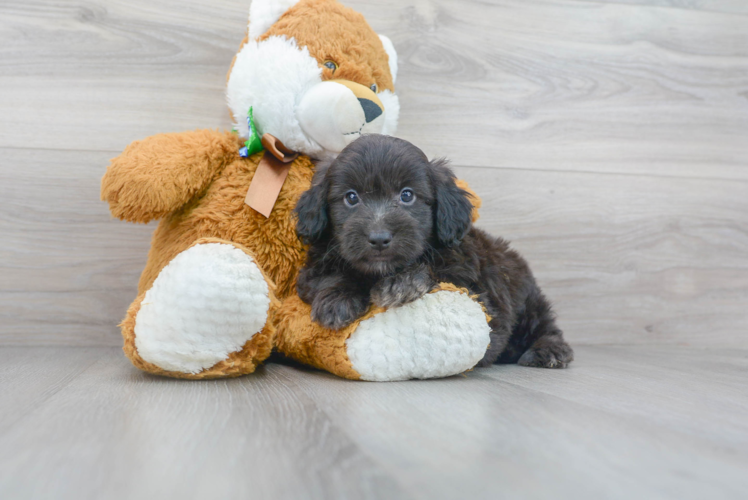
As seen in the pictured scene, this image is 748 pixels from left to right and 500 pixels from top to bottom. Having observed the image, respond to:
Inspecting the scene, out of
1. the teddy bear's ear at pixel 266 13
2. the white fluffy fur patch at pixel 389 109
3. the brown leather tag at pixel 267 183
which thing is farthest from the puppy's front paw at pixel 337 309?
the teddy bear's ear at pixel 266 13

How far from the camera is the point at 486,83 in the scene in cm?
214

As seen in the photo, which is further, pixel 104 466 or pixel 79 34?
pixel 79 34

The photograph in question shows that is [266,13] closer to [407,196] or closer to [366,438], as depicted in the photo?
[407,196]

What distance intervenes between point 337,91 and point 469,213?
1.64 feet

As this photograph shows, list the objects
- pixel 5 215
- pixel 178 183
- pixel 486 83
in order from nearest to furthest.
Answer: pixel 178 183 → pixel 5 215 → pixel 486 83

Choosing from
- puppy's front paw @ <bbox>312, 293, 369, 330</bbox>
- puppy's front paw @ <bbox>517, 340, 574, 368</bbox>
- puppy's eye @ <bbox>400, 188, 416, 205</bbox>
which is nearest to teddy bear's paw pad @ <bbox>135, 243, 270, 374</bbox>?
puppy's front paw @ <bbox>312, 293, 369, 330</bbox>

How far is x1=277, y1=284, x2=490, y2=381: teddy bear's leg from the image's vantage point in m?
1.28

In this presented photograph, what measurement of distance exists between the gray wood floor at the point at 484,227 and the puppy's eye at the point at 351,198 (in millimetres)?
449

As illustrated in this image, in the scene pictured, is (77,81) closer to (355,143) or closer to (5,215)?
(5,215)

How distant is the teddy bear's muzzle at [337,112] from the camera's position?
1.47 metres

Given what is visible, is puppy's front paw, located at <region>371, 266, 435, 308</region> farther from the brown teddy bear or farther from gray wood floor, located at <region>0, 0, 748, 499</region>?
gray wood floor, located at <region>0, 0, 748, 499</region>

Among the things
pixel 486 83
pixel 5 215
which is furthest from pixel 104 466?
pixel 486 83

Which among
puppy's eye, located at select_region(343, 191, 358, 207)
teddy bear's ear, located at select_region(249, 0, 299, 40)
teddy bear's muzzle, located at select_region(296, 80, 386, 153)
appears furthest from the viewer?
teddy bear's ear, located at select_region(249, 0, 299, 40)

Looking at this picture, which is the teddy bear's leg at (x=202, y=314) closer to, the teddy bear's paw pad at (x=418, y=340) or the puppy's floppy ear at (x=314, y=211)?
the puppy's floppy ear at (x=314, y=211)
